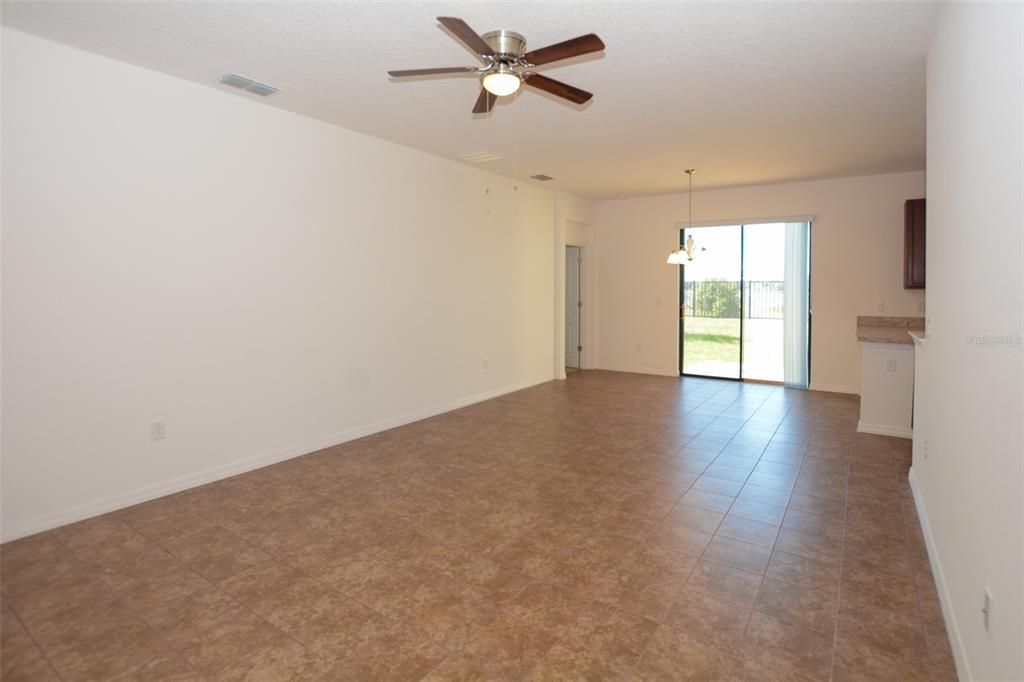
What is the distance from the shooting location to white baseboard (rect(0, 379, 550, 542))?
10.2 feet

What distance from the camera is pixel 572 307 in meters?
9.12

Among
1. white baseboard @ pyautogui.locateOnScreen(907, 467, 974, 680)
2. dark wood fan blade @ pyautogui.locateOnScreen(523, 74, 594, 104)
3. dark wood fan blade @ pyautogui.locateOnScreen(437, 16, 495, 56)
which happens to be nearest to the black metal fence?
white baseboard @ pyautogui.locateOnScreen(907, 467, 974, 680)

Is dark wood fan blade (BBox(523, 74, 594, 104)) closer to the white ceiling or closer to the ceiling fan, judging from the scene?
the ceiling fan

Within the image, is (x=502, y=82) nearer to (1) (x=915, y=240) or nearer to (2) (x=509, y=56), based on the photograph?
(2) (x=509, y=56)

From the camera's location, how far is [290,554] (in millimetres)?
2852

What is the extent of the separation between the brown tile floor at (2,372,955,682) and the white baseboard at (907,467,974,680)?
0.05 meters

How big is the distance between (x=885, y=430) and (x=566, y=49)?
15.5ft

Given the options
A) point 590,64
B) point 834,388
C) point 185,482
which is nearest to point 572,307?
point 834,388

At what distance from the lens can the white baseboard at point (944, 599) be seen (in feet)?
6.17

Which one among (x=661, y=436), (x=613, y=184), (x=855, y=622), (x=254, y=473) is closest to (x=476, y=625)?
(x=855, y=622)

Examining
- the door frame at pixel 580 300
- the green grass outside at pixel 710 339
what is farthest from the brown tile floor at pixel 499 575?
the door frame at pixel 580 300

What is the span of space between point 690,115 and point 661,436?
2.82m

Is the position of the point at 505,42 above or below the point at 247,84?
below

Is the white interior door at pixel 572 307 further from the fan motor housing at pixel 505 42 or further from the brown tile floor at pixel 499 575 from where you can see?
the fan motor housing at pixel 505 42
